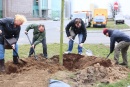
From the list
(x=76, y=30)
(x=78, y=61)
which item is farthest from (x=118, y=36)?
(x=76, y=30)

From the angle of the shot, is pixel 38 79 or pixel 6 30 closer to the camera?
pixel 38 79

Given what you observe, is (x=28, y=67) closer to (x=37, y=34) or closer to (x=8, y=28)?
(x=8, y=28)

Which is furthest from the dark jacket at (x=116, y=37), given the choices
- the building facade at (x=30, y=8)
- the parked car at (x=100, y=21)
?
the building facade at (x=30, y=8)

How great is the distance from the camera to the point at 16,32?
732 cm

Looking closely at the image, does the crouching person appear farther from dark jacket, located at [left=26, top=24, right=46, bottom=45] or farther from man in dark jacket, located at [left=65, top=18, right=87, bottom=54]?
man in dark jacket, located at [left=65, top=18, right=87, bottom=54]

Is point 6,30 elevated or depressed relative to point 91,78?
elevated

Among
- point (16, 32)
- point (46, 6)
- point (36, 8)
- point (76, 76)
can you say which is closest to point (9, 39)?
point (16, 32)

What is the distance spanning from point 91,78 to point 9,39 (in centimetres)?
232

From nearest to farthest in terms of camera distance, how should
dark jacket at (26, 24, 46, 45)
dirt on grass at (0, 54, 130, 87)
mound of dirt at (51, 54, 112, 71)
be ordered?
dirt on grass at (0, 54, 130, 87), mound of dirt at (51, 54, 112, 71), dark jacket at (26, 24, 46, 45)

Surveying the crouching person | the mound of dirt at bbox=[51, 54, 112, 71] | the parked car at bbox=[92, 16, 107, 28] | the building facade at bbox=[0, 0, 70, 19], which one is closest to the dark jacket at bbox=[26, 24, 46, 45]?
the mound of dirt at bbox=[51, 54, 112, 71]

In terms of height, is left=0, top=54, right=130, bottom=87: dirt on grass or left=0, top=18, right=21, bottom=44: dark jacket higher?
left=0, top=18, right=21, bottom=44: dark jacket

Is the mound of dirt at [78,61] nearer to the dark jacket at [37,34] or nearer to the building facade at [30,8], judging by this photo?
the dark jacket at [37,34]

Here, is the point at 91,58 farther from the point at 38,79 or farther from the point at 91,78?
the point at 38,79

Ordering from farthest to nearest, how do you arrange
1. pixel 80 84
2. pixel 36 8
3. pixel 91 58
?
1. pixel 36 8
2. pixel 91 58
3. pixel 80 84
